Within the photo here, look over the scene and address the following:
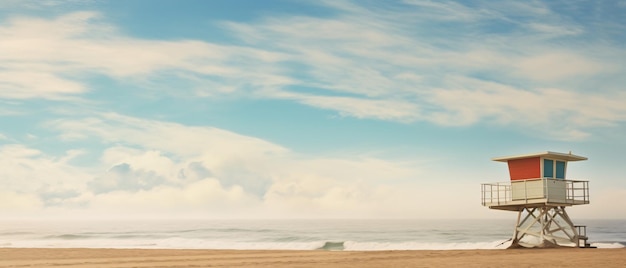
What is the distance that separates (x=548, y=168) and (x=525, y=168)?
107 cm

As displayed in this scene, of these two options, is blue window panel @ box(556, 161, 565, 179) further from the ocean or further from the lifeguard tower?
the ocean

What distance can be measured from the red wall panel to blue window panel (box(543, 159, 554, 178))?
234 mm

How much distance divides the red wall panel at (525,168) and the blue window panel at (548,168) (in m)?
0.23

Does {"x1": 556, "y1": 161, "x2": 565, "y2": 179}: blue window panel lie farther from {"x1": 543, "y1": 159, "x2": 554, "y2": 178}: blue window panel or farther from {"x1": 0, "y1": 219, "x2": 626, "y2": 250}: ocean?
{"x1": 0, "y1": 219, "x2": 626, "y2": 250}: ocean

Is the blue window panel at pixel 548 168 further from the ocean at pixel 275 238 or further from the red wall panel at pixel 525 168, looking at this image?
the ocean at pixel 275 238

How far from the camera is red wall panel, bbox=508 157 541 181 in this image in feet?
99.9

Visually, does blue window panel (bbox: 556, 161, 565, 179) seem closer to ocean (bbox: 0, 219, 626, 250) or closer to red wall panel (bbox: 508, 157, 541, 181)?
red wall panel (bbox: 508, 157, 541, 181)

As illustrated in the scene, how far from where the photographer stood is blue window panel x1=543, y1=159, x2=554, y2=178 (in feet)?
99.3

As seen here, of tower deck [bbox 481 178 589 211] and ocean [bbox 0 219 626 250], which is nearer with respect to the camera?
tower deck [bbox 481 178 589 211]

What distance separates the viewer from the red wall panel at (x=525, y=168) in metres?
30.4

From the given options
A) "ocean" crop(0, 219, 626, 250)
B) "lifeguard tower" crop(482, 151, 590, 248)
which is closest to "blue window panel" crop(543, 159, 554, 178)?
"lifeguard tower" crop(482, 151, 590, 248)

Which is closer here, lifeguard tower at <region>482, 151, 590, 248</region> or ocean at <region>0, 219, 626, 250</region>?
lifeguard tower at <region>482, 151, 590, 248</region>

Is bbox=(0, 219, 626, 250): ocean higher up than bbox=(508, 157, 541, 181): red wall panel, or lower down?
lower down

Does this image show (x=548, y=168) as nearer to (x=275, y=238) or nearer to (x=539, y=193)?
(x=539, y=193)
